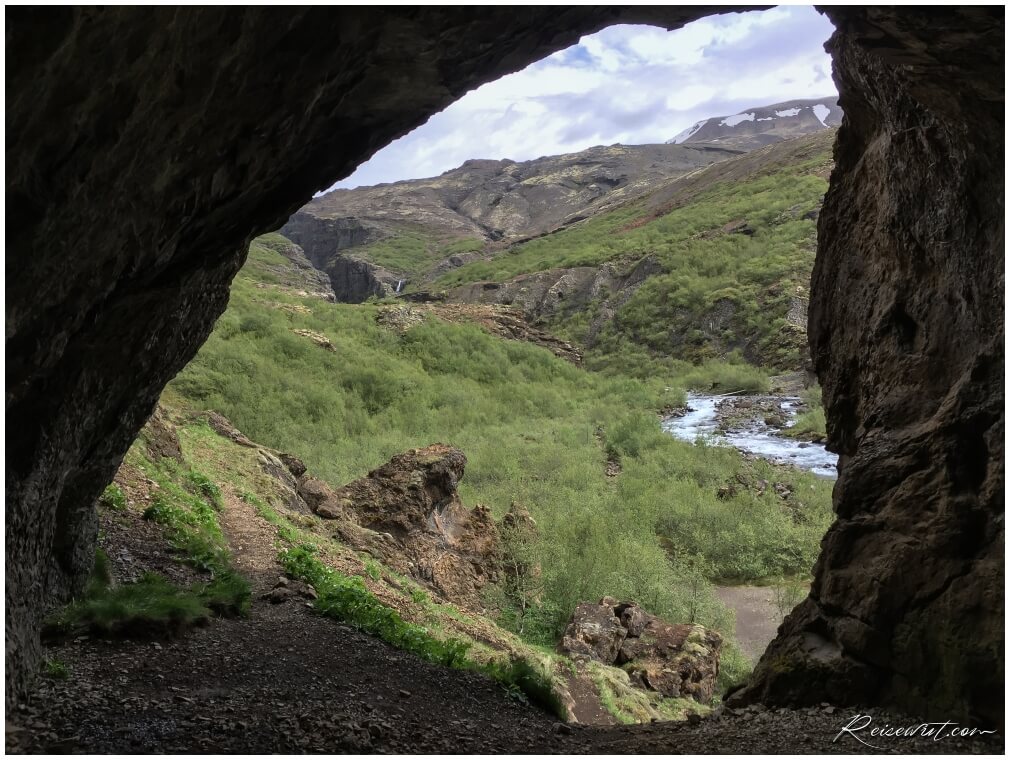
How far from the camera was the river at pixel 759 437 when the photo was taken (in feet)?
70.5

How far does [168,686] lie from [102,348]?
94.6 inches

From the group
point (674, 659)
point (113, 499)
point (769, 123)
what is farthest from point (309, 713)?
point (769, 123)

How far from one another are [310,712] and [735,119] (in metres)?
178

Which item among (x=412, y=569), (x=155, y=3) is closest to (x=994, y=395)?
(x=155, y=3)

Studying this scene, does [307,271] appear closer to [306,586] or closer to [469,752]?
[306,586]

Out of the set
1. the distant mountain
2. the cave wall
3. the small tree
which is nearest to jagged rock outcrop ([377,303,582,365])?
the small tree

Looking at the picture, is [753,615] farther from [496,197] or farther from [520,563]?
Answer: [496,197]

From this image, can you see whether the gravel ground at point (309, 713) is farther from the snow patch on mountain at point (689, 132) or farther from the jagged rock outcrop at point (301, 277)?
the snow patch on mountain at point (689, 132)

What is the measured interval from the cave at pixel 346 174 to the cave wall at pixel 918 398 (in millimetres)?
19

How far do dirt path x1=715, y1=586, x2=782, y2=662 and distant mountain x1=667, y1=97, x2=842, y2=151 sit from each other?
431 feet

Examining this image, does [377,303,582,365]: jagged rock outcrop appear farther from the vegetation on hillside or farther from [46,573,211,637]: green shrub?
[46,573,211,637]: green shrub

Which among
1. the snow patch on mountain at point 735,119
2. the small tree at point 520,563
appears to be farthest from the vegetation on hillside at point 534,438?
the snow patch on mountain at point 735,119

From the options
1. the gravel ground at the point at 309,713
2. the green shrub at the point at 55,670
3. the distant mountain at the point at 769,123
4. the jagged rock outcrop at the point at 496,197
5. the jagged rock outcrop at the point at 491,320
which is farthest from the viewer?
the distant mountain at the point at 769,123

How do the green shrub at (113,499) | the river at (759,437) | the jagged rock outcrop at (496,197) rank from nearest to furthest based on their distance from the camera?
1. the green shrub at (113,499)
2. the river at (759,437)
3. the jagged rock outcrop at (496,197)
